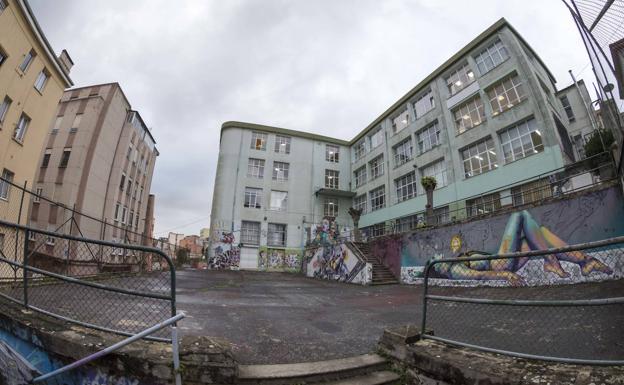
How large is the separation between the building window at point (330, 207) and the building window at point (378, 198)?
4.83 m

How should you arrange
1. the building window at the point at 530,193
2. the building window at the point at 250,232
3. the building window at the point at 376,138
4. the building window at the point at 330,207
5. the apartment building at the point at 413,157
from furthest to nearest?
1. the building window at the point at 330,207
2. the building window at the point at 376,138
3. the building window at the point at 250,232
4. the apartment building at the point at 413,157
5. the building window at the point at 530,193

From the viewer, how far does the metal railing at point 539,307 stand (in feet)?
9.62

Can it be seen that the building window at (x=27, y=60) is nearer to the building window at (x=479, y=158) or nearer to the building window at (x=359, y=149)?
the building window at (x=479, y=158)

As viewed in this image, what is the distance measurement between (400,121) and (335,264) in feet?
51.0

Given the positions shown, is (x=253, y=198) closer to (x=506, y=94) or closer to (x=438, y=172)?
(x=438, y=172)

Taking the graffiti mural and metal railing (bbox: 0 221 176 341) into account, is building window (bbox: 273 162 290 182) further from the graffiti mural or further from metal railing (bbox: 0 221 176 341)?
metal railing (bbox: 0 221 176 341)

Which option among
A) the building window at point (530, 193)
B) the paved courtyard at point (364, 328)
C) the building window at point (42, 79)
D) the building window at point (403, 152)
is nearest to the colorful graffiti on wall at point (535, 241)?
the paved courtyard at point (364, 328)

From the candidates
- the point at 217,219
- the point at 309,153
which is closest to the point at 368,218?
the point at 309,153

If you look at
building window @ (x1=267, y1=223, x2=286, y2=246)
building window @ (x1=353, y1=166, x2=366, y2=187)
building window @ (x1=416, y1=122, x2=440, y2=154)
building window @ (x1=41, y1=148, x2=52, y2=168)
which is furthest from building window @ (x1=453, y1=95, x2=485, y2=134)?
A: building window @ (x1=41, y1=148, x2=52, y2=168)

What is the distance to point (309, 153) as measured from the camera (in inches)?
1358

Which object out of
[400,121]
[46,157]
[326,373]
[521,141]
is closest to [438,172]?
[521,141]

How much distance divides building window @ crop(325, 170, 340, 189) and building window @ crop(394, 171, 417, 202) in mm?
9331

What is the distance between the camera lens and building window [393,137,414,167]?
1004 inches

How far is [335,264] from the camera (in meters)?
21.4
